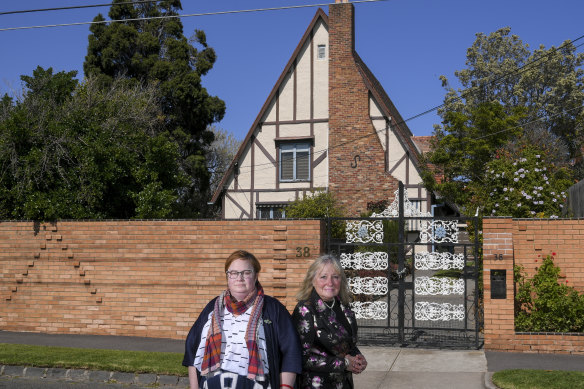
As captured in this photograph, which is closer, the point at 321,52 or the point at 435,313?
the point at 435,313

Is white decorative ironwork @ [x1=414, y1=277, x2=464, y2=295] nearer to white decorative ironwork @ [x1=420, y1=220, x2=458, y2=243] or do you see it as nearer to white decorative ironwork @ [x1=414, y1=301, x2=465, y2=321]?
white decorative ironwork @ [x1=414, y1=301, x2=465, y2=321]

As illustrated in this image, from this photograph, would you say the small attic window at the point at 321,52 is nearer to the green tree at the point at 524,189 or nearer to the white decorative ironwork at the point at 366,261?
the green tree at the point at 524,189

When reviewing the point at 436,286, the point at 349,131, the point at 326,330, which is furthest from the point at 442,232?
the point at 349,131

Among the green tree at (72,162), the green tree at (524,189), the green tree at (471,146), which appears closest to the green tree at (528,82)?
the green tree at (471,146)

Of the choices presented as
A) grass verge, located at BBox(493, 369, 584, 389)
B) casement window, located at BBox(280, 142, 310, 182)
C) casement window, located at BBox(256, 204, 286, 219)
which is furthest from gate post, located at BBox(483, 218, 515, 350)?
casement window, located at BBox(256, 204, 286, 219)

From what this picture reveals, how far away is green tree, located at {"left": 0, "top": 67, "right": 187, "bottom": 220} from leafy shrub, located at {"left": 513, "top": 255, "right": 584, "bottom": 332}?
8024 millimetres

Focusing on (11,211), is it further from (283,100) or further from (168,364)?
(283,100)

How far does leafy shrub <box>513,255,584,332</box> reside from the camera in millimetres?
10312

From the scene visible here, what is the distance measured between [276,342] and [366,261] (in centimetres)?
735

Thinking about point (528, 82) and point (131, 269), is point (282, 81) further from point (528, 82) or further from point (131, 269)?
point (528, 82)

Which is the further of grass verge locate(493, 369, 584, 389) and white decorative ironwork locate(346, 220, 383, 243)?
white decorative ironwork locate(346, 220, 383, 243)

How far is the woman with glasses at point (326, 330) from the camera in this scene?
4555 millimetres

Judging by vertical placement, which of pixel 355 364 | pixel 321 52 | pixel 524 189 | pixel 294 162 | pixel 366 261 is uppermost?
pixel 321 52

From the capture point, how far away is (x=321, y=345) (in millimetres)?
4586
